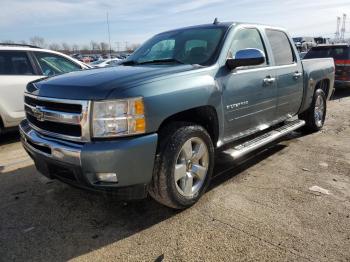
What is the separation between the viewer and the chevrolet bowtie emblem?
3.31 meters

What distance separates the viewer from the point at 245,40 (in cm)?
444

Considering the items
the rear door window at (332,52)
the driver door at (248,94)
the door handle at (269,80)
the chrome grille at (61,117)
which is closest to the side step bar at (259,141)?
the driver door at (248,94)

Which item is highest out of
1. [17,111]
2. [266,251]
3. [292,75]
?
[292,75]

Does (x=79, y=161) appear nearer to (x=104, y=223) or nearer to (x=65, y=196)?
(x=104, y=223)

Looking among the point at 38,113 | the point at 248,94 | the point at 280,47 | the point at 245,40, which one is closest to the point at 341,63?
the point at 280,47

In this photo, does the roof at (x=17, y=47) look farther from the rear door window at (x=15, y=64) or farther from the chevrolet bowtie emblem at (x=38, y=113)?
the chevrolet bowtie emblem at (x=38, y=113)

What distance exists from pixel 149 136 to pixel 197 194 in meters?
0.98

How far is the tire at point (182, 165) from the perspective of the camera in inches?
125

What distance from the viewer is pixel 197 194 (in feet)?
11.9

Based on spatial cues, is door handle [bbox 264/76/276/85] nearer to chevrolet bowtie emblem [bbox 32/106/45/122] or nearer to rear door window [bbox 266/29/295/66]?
rear door window [bbox 266/29/295/66]

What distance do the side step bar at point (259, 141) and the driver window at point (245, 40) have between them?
1.05 m

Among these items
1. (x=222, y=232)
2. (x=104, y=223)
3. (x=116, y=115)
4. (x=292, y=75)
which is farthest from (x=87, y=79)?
(x=292, y=75)

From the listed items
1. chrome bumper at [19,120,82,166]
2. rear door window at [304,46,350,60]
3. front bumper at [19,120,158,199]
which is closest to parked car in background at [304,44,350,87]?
rear door window at [304,46,350,60]

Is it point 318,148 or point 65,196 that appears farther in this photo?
point 318,148
